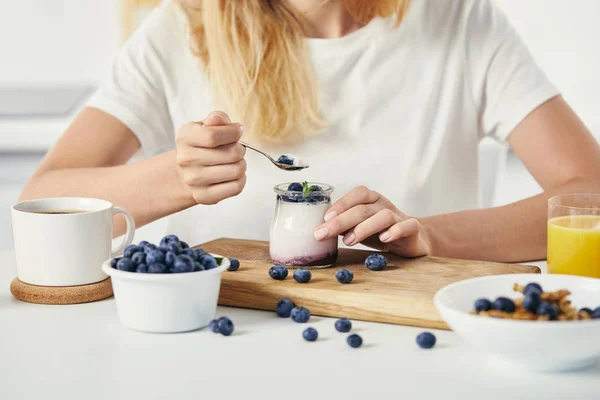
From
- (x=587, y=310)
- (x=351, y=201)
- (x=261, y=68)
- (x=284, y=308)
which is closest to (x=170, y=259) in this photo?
(x=284, y=308)

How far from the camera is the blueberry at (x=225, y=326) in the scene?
106cm

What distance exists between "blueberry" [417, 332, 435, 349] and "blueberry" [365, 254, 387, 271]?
28 centimetres

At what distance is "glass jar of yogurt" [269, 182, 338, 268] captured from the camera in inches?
51.6

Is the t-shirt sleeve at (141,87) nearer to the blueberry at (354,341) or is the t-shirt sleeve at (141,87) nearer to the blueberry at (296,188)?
the blueberry at (296,188)

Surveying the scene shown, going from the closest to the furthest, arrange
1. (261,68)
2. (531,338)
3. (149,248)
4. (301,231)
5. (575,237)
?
(531,338), (149,248), (575,237), (301,231), (261,68)

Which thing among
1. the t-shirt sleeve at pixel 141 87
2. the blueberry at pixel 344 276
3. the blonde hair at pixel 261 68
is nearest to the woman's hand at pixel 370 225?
the blueberry at pixel 344 276

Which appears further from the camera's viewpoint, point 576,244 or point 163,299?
point 576,244

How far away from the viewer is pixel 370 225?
133 cm

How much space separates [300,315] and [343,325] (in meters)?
0.08

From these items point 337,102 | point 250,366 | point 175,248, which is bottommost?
point 250,366

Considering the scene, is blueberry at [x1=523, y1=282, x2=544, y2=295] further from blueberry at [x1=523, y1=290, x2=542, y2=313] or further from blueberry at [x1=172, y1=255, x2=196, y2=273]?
blueberry at [x1=172, y1=255, x2=196, y2=273]

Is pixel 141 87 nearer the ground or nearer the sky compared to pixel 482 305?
nearer the sky

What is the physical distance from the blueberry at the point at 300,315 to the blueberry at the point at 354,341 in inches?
4.4

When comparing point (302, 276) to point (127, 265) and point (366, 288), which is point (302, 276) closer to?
point (366, 288)
